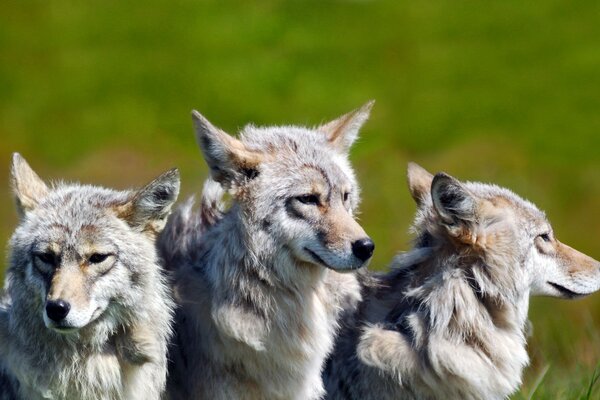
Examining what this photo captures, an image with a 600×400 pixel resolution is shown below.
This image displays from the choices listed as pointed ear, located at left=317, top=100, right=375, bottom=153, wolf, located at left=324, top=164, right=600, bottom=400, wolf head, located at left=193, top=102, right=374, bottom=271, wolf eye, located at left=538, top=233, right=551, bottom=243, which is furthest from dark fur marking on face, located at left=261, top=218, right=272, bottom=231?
wolf eye, located at left=538, top=233, right=551, bottom=243

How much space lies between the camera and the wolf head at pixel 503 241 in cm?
769

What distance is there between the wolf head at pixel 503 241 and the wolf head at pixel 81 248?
209cm

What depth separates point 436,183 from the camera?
7.59m

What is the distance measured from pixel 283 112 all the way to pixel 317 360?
1685 centimetres

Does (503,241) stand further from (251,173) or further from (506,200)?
(251,173)

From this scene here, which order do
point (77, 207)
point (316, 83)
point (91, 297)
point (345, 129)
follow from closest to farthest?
point (91, 297) → point (77, 207) → point (345, 129) → point (316, 83)

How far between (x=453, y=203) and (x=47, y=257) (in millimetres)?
3040

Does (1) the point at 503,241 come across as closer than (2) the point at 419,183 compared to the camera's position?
Yes

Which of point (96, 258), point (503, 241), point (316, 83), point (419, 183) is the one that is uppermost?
point (316, 83)

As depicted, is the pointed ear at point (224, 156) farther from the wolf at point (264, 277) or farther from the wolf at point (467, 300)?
the wolf at point (467, 300)

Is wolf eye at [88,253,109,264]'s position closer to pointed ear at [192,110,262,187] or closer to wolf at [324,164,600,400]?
pointed ear at [192,110,262,187]

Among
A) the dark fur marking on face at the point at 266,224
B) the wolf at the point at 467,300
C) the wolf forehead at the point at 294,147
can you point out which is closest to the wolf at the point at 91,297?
the dark fur marking on face at the point at 266,224

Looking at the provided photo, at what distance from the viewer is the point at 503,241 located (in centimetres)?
773

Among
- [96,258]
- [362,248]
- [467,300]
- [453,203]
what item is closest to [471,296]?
[467,300]
